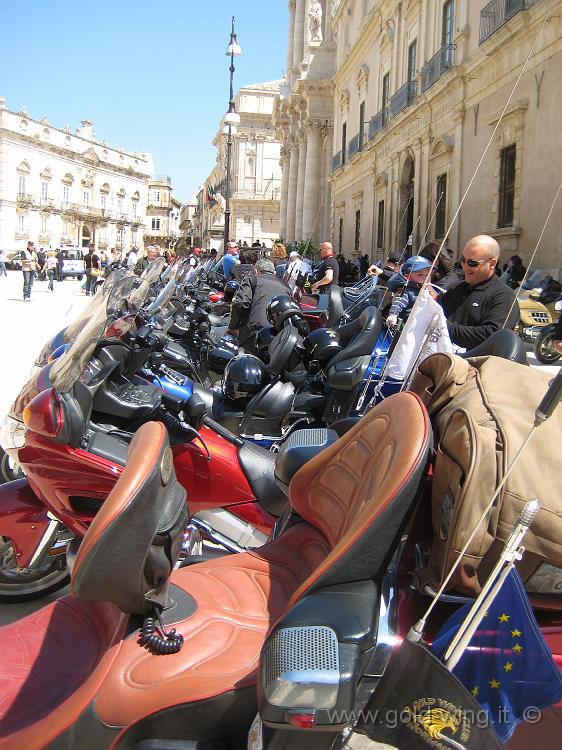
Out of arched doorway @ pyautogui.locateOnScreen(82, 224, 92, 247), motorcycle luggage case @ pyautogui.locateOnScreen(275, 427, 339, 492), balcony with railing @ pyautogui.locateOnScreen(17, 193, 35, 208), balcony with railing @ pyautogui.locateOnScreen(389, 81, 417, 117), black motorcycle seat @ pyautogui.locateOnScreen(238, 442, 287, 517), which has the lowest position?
black motorcycle seat @ pyautogui.locateOnScreen(238, 442, 287, 517)

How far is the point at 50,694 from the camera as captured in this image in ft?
5.32

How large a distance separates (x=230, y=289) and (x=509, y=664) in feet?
27.1

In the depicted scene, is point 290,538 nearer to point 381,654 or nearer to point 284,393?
point 381,654

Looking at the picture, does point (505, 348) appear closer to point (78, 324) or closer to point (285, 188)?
point (78, 324)

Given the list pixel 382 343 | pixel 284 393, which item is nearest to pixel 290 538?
pixel 284 393

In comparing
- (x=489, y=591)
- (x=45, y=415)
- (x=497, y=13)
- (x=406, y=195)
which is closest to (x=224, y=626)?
(x=489, y=591)

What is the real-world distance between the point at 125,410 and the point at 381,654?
73.9 inches

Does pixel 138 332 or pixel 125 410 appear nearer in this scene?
pixel 125 410

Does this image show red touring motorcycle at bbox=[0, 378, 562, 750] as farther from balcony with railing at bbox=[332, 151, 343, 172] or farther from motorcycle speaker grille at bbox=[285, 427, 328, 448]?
balcony with railing at bbox=[332, 151, 343, 172]

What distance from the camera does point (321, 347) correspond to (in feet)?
16.1

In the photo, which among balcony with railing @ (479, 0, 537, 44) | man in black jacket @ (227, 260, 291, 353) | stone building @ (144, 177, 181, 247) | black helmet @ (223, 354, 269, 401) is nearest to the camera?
black helmet @ (223, 354, 269, 401)

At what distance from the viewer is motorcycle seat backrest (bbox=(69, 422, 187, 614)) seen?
4.50 ft

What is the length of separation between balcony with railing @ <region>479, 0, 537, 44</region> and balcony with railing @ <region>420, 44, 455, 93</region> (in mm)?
2105

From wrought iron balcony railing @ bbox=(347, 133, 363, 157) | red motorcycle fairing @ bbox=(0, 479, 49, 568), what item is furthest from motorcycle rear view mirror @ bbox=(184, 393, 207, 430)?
wrought iron balcony railing @ bbox=(347, 133, 363, 157)
